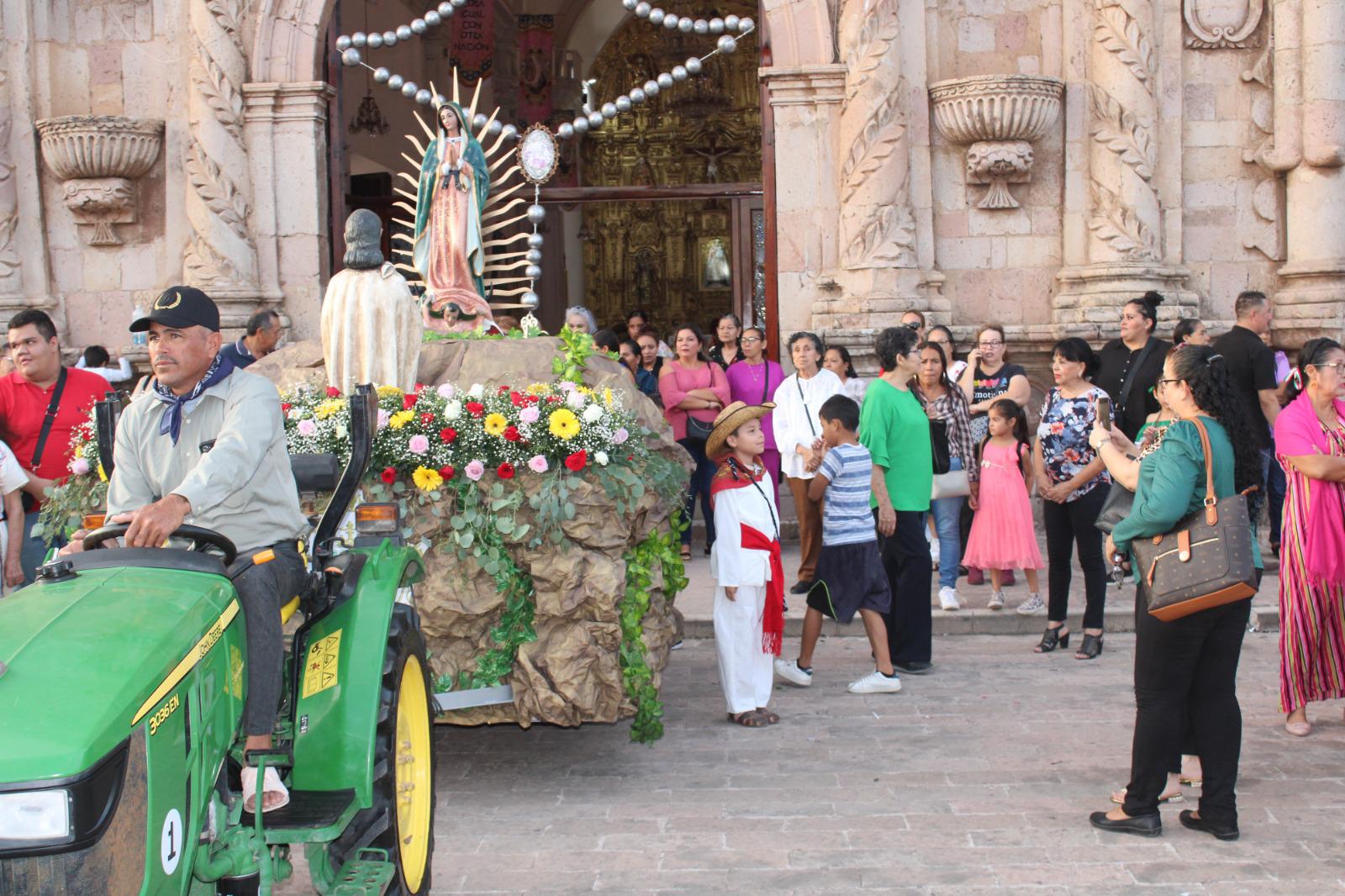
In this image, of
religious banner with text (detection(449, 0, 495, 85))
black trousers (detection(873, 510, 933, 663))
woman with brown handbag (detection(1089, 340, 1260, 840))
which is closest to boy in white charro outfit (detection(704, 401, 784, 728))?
black trousers (detection(873, 510, 933, 663))

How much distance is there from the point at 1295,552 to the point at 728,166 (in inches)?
668

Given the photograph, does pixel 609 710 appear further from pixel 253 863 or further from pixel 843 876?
pixel 253 863

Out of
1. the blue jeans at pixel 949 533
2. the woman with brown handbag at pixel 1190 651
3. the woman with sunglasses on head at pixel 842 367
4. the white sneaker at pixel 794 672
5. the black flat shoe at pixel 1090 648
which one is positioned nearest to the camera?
the woman with brown handbag at pixel 1190 651

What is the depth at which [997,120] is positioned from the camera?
11391 millimetres

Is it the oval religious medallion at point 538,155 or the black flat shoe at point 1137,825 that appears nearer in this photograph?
the black flat shoe at point 1137,825

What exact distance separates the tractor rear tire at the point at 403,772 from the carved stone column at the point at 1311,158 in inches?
360

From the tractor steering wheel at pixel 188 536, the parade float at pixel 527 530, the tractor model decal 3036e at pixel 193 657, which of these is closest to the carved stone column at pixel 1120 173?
the parade float at pixel 527 530

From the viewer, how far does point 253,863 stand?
3371 mm

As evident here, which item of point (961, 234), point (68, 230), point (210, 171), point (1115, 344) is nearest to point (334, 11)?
point (210, 171)

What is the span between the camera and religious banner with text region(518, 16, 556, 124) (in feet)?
61.0

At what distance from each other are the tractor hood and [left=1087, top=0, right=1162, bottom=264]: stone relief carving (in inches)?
377

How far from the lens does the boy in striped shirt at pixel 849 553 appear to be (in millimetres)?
7027

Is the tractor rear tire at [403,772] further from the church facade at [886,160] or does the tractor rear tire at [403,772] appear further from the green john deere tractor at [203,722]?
the church facade at [886,160]

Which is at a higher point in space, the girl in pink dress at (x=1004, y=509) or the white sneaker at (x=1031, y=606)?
the girl in pink dress at (x=1004, y=509)
